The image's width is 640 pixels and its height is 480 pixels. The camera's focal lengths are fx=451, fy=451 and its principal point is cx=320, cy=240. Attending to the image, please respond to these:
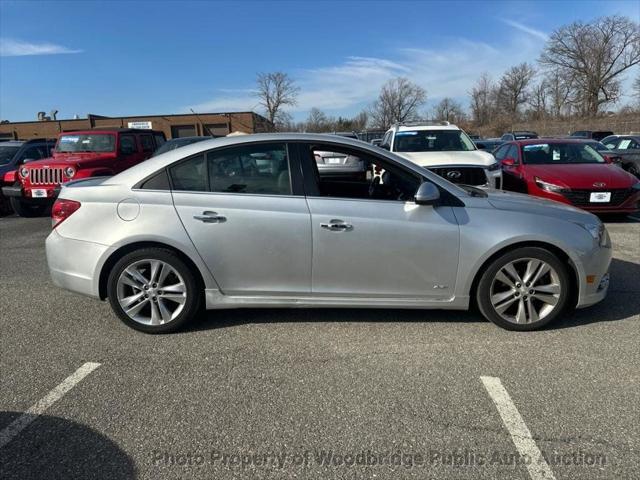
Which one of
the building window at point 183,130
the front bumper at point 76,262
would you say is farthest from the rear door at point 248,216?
the building window at point 183,130

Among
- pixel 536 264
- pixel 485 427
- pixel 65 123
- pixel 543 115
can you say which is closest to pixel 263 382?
pixel 485 427

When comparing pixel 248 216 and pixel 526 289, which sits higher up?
pixel 248 216

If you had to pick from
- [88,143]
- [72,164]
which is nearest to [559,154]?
[72,164]

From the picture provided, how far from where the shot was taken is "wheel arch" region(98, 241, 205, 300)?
3741 millimetres

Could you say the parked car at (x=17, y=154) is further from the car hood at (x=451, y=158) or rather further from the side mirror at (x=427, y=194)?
the side mirror at (x=427, y=194)

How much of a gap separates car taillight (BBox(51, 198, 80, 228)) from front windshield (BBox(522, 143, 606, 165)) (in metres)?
8.15

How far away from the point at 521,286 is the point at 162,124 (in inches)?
2103

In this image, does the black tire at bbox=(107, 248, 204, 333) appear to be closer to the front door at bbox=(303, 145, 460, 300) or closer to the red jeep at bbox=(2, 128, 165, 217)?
the front door at bbox=(303, 145, 460, 300)

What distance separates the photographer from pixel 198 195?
3.74 meters

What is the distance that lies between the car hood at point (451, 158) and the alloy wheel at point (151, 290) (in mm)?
5495

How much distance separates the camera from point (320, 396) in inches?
114

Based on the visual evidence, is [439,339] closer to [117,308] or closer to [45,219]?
[117,308]

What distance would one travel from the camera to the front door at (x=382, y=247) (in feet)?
11.9

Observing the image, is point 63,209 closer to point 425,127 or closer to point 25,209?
point 25,209
